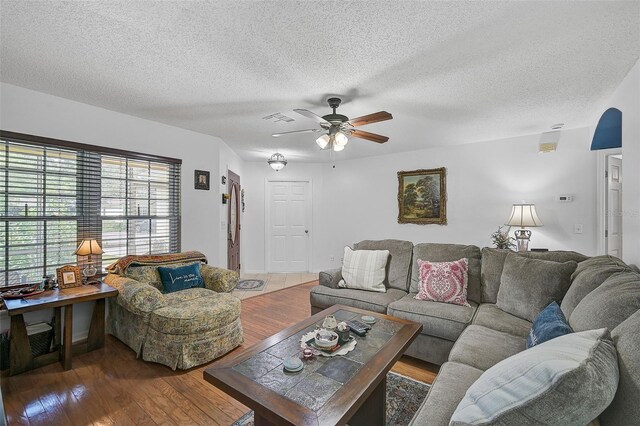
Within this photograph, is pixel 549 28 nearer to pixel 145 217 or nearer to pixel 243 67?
pixel 243 67

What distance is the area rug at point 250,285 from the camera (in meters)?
4.79

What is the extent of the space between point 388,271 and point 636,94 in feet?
8.00

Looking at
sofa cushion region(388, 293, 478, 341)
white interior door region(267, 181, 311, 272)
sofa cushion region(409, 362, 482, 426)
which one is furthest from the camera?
white interior door region(267, 181, 311, 272)

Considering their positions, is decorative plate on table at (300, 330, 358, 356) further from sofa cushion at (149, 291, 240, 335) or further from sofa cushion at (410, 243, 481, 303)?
sofa cushion at (410, 243, 481, 303)

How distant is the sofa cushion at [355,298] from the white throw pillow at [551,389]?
5.70 ft

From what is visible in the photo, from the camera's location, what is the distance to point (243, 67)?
6.95 ft

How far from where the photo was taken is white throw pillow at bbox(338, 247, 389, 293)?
3041 mm

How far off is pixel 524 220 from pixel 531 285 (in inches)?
72.7

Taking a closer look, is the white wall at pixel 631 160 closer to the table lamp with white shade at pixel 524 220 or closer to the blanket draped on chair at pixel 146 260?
the table lamp with white shade at pixel 524 220

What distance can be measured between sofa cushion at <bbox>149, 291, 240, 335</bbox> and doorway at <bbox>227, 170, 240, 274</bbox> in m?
2.26

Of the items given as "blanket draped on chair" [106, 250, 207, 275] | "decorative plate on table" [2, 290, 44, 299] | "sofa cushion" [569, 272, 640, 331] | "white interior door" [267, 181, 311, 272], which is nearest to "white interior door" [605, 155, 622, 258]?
"sofa cushion" [569, 272, 640, 331]

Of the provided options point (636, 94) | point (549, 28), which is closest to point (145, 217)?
point (549, 28)

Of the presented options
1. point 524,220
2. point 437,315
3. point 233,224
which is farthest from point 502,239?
point 233,224

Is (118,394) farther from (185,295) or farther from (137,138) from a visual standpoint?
(137,138)
